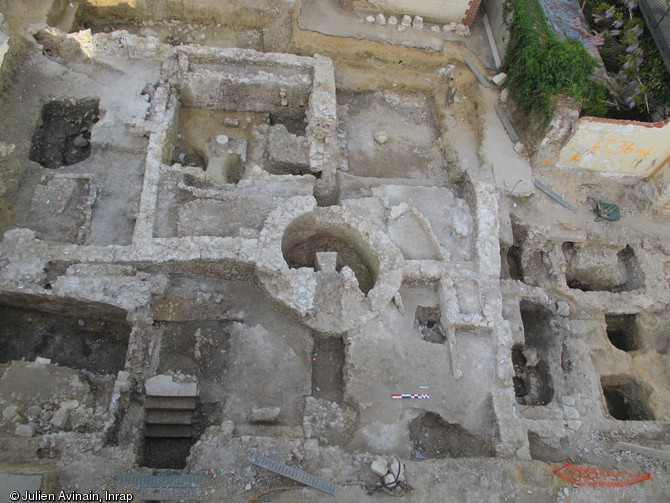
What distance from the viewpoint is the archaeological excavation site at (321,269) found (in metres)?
6.89

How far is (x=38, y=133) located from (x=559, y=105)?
9.01 meters

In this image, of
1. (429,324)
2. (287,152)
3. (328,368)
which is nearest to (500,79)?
(287,152)

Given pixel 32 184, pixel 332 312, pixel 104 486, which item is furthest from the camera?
pixel 32 184

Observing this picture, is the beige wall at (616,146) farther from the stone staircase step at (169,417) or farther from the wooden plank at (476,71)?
the stone staircase step at (169,417)

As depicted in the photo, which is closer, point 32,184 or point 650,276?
point 32,184

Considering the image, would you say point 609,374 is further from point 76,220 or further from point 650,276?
point 76,220

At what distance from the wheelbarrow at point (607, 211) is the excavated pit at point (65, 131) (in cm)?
906

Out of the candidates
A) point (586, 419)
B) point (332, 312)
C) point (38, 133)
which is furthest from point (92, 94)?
point (586, 419)

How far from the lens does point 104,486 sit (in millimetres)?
6125

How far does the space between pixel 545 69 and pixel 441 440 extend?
669cm

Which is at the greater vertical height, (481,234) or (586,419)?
(481,234)

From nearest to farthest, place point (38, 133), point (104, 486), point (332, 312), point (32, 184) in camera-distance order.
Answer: point (104, 486)
point (332, 312)
point (32, 184)
point (38, 133)

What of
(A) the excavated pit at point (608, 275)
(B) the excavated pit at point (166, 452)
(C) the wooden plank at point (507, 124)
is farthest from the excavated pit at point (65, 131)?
(A) the excavated pit at point (608, 275)

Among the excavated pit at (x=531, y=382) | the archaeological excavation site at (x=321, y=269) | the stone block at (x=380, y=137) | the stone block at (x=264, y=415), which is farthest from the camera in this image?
the stone block at (x=380, y=137)
